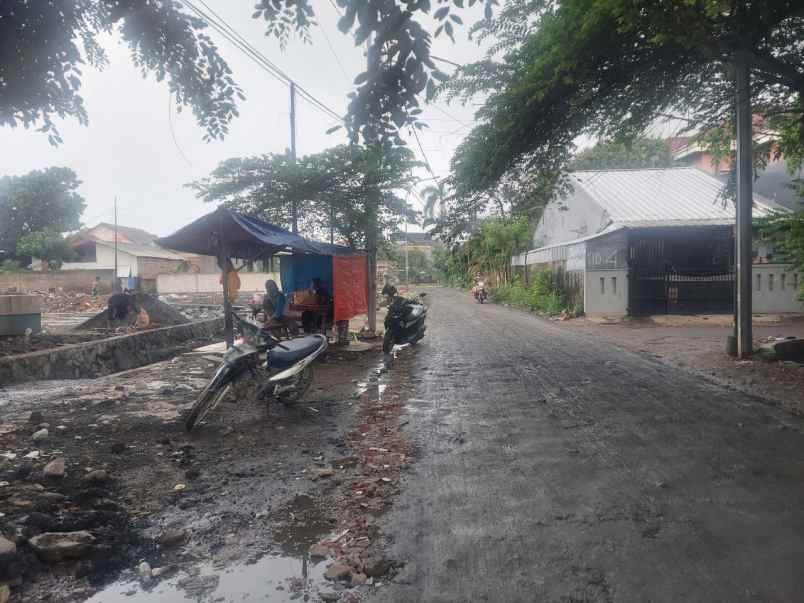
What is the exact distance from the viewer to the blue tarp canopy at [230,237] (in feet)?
31.1

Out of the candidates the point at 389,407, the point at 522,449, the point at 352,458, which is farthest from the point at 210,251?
the point at 522,449

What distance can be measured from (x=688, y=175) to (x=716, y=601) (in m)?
23.9

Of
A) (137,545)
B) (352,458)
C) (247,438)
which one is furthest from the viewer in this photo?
(247,438)

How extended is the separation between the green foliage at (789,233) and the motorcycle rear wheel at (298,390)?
26.2ft

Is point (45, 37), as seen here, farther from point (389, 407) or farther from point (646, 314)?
point (646, 314)

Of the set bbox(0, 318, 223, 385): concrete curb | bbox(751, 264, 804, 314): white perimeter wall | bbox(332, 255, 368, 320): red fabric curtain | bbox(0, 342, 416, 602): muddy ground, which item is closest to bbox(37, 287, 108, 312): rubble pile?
bbox(0, 318, 223, 385): concrete curb

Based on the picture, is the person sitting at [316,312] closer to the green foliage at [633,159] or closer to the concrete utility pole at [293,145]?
the concrete utility pole at [293,145]

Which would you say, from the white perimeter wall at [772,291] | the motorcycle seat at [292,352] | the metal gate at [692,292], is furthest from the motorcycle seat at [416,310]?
the white perimeter wall at [772,291]

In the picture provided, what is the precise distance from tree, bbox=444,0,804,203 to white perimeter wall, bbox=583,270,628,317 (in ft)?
24.6

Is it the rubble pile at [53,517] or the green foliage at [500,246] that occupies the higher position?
the green foliage at [500,246]

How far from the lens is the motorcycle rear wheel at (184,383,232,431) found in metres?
5.81

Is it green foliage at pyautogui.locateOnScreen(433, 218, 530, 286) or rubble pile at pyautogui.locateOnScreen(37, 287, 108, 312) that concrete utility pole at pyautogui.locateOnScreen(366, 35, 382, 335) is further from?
rubble pile at pyautogui.locateOnScreen(37, 287, 108, 312)

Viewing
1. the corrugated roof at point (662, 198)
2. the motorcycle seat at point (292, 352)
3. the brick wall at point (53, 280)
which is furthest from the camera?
the brick wall at point (53, 280)

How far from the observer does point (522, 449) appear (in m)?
5.05
